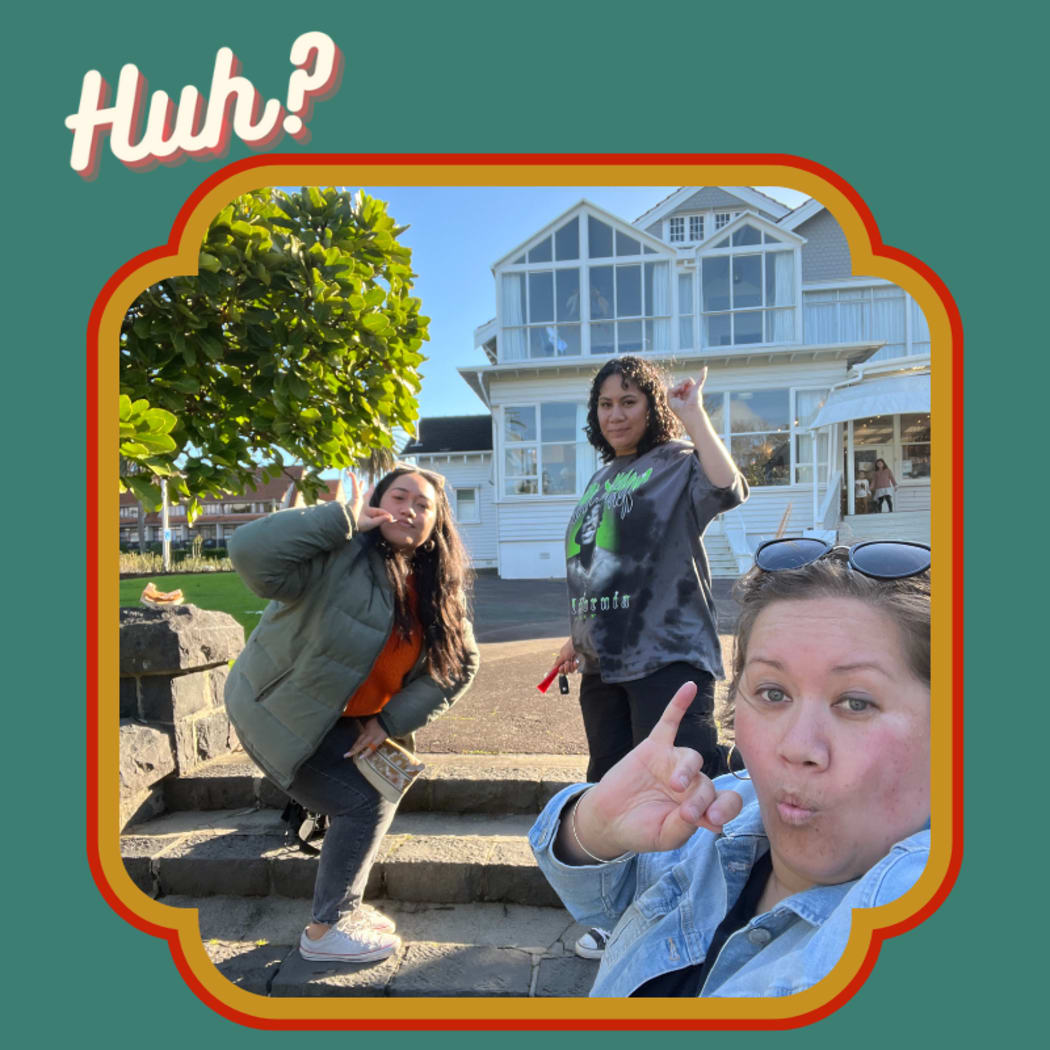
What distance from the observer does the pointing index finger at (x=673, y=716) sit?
0.97 m

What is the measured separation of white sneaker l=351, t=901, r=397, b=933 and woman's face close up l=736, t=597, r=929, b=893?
1.16 m

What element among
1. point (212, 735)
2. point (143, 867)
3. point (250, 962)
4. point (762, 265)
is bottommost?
point (250, 962)

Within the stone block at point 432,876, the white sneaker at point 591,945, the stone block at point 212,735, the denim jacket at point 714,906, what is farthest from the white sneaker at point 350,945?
the stone block at point 212,735

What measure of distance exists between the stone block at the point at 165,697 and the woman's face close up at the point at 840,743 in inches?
79.4

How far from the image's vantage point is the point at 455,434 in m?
1.76

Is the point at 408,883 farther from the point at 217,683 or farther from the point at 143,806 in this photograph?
the point at 217,683

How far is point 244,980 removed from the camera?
5.04 ft

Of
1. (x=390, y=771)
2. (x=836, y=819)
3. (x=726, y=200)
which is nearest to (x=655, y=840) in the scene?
(x=836, y=819)

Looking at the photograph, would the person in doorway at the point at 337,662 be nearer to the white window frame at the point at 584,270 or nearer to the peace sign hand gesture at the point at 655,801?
the white window frame at the point at 584,270

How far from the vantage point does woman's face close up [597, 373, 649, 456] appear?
1.55m

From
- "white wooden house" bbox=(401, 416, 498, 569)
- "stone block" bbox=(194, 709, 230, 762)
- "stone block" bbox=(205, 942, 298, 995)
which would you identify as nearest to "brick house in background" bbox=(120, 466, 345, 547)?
"white wooden house" bbox=(401, 416, 498, 569)

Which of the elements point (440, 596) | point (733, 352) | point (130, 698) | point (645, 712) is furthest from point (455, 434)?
point (130, 698)

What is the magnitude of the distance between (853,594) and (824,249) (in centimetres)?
80
